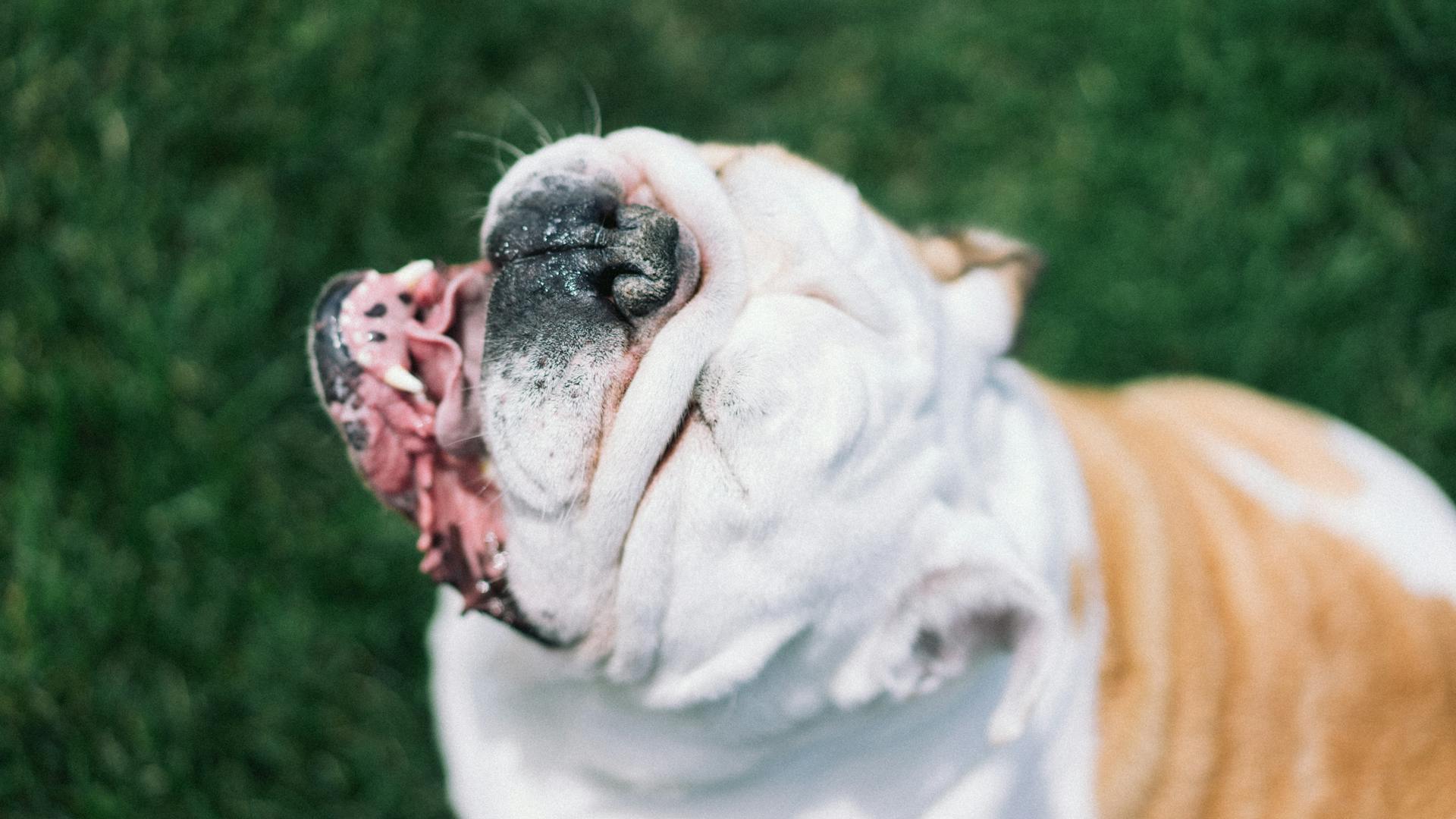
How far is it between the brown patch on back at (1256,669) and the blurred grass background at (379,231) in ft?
4.63

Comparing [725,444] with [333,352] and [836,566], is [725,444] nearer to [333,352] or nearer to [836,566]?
[836,566]

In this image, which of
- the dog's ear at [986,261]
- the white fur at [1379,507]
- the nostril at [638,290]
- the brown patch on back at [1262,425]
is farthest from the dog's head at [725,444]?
the brown patch on back at [1262,425]

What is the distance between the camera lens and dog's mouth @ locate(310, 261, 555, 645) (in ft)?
7.14

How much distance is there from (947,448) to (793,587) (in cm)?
45

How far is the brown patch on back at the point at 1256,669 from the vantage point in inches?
100

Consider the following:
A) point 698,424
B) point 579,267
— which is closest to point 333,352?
point 579,267

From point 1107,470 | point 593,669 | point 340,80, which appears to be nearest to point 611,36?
point 340,80

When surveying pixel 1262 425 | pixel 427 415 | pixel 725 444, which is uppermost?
pixel 725 444

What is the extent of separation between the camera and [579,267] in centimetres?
202

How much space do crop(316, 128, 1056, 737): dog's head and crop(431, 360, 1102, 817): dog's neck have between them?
0.43ft

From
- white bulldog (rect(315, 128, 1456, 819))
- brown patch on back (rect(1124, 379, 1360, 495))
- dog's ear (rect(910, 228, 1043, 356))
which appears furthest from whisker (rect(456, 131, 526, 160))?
brown patch on back (rect(1124, 379, 1360, 495))

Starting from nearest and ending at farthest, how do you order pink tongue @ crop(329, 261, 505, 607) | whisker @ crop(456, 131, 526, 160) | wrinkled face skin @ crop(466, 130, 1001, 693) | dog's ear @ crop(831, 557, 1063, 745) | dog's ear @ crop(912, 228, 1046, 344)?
1. wrinkled face skin @ crop(466, 130, 1001, 693)
2. dog's ear @ crop(831, 557, 1063, 745)
3. pink tongue @ crop(329, 261, 505, 607)
4. whisker @ crop(456, 131, 526, 160)
5. dog's ear @ crop(912, 228, 1046, 344)

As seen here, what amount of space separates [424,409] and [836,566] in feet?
2.75

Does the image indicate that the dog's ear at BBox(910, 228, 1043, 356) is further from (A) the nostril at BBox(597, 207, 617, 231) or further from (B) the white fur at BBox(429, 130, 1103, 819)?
(A) the nostril at BBox(597, 207, 617, 231)
